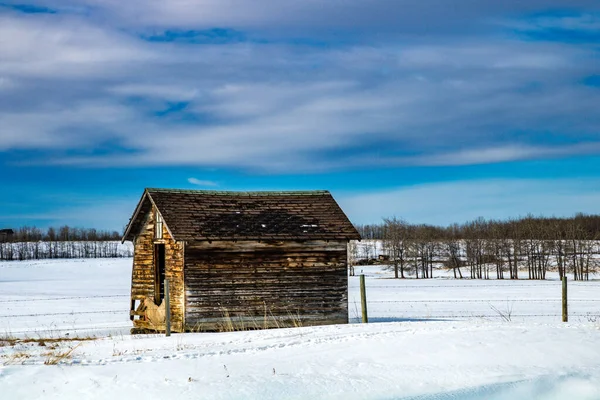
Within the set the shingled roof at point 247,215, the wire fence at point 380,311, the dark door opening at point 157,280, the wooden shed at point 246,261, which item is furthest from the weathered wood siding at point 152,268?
the wire fence at point 380,311

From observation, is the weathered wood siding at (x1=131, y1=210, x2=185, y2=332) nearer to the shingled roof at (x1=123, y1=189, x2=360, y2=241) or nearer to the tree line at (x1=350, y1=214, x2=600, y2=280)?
the shingled roof at (x1=123, y1=189, x2=360, y2=241)

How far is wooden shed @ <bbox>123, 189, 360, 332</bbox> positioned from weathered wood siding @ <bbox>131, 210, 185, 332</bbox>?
32mm

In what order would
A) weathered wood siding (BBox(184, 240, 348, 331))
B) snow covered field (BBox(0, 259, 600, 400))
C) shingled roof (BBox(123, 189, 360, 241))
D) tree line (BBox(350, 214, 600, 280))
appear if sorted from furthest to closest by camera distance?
tree line (BBox(350, 214, 600, 280)) → shingled roof (BBox(123, 189, 360, 241)) → weathered wood siding (BBox(184, 240, 348, 331)) → snow covered field (BBox(0, 259, 600, 400))

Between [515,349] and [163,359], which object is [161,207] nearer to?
[163,359]

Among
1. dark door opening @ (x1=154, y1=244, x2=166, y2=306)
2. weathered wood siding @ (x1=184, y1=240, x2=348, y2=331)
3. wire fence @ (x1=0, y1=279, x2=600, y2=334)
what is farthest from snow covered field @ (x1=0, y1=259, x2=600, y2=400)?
wire fence @ (x1=0, y1=279, x2=600, y2=334)

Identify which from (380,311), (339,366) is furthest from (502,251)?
(339,366)

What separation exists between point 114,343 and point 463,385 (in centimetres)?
867

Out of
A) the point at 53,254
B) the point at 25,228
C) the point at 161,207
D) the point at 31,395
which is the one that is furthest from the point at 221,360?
the point at 25,228

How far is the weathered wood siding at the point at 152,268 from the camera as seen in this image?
67.4 ft

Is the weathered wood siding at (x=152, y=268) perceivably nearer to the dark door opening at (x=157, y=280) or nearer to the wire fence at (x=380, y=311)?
the dark door opening at (x=157, y=280)

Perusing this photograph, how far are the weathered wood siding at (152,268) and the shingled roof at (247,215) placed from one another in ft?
2.06

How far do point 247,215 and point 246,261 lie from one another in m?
1.68

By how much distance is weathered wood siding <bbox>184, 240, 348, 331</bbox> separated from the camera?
20.4 meters

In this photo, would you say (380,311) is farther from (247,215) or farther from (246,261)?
(246,261)
